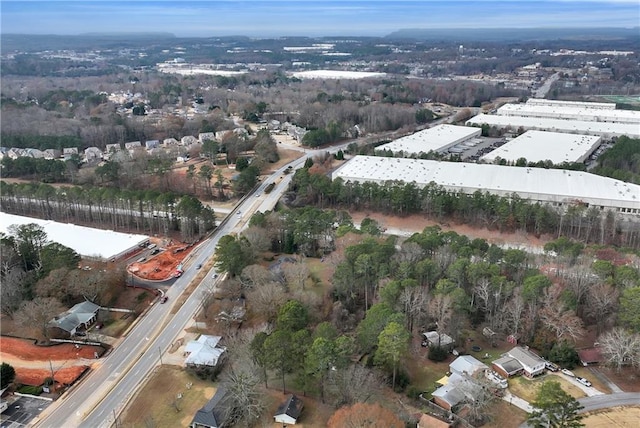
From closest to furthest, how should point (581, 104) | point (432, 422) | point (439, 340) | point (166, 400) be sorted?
1. point (432, 422)
2. point (166, 400)
3. point (439, 340)
4. point (581, 104)

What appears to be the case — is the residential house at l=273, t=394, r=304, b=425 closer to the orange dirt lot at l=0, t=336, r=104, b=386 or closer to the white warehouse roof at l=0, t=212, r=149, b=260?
the orange dirt lot at l=0, t=336, r=104, b=386

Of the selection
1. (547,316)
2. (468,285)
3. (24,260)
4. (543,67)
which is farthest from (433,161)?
(543,67)

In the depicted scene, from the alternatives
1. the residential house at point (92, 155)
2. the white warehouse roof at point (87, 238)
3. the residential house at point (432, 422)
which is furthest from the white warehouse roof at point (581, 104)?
the residential house at point (432, 422)

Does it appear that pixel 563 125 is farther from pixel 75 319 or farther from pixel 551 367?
pixel 75 319

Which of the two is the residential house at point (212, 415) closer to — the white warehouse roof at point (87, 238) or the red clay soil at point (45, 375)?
the red clay soil at point (45, 375)

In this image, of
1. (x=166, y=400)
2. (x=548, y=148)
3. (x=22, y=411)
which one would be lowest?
(x=22, y=411)

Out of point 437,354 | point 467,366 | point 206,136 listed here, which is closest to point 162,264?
point 437,354
